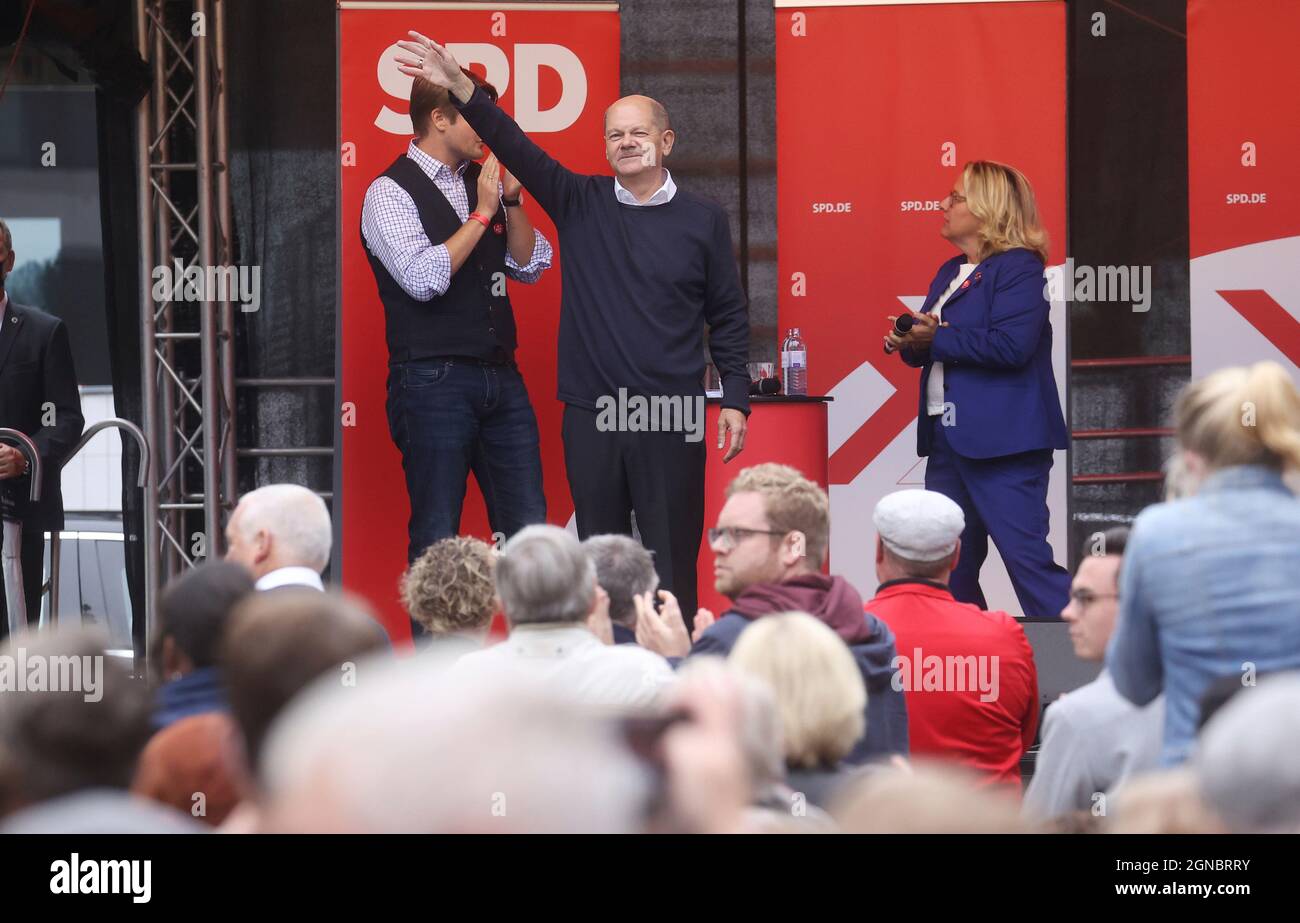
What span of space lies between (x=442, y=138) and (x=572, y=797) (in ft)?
13.5

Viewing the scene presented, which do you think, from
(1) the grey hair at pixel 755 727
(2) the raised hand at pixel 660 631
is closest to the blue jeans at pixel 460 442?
(2) the raised hand at pixel 660 631

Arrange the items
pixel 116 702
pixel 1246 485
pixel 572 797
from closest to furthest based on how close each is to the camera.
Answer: pixel 572 797 < pixel 116 702 < pixel 1246 485

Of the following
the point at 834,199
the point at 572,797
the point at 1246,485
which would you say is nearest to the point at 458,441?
the point at 834,199

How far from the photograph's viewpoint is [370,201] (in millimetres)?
4906

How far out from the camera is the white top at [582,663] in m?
2.51

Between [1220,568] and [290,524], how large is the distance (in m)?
1.74

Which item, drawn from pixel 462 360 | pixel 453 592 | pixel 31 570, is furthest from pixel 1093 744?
pixel 31 570

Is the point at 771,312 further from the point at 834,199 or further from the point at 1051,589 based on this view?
the point at 1051,589

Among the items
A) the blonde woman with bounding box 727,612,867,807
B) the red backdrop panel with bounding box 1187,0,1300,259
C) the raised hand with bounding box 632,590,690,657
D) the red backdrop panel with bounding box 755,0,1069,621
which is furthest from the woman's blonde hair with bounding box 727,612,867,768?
the red backdrop panel with bounding box 1187,0,1300,259

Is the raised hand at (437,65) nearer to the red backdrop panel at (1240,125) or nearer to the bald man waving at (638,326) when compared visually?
the bald man waving at (638,326)

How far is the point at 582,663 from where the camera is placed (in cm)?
254

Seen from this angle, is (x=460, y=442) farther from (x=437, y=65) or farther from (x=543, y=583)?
(x=543, y=583)

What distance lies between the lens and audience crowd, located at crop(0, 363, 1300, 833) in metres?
1.03

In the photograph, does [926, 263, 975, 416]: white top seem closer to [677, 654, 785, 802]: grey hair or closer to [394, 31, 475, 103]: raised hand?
[394, 31, 475, 103]: raised hand
